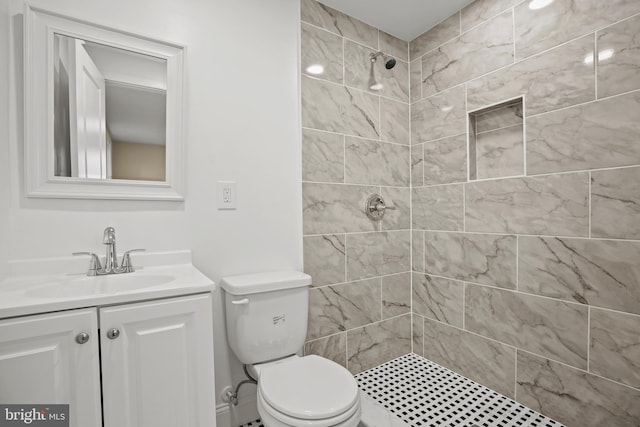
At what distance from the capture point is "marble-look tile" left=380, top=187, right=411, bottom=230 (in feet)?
7.04

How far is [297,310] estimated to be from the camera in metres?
1.53

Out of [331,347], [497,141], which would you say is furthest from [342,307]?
[497,141]

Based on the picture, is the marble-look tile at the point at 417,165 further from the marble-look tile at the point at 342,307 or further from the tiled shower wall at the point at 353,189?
the marble-look tile at the point at 342,307

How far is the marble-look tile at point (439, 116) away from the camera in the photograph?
76.5 inches

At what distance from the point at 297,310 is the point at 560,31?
6.16 ft

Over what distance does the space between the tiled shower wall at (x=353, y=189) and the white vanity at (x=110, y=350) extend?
2.79ft

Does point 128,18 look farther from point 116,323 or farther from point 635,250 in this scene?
point 635,250

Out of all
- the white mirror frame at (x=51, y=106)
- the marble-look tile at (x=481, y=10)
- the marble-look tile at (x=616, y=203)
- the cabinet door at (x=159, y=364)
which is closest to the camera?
the cabinet door at (x=159, y=364)

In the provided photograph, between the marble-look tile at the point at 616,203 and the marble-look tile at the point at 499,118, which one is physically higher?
the marble-look tile at the point at 499,118

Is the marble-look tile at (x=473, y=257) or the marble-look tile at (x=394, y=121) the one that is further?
the marble-look tile at (x=394, y=121)

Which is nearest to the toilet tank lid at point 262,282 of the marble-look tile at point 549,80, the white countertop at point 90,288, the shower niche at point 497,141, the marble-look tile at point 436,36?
the white countertop at point 90,288

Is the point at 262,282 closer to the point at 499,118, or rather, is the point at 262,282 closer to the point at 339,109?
the point at 339,109

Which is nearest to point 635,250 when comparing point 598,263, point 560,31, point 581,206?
point 598,263

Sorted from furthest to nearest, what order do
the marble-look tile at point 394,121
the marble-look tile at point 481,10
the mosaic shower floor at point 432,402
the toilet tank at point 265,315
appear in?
the marble-look tile at point 394,121 < the marble-look tile at point 481,10 < the mosaic shower floor at point 432,402 < the toilet tank at point 265,315
